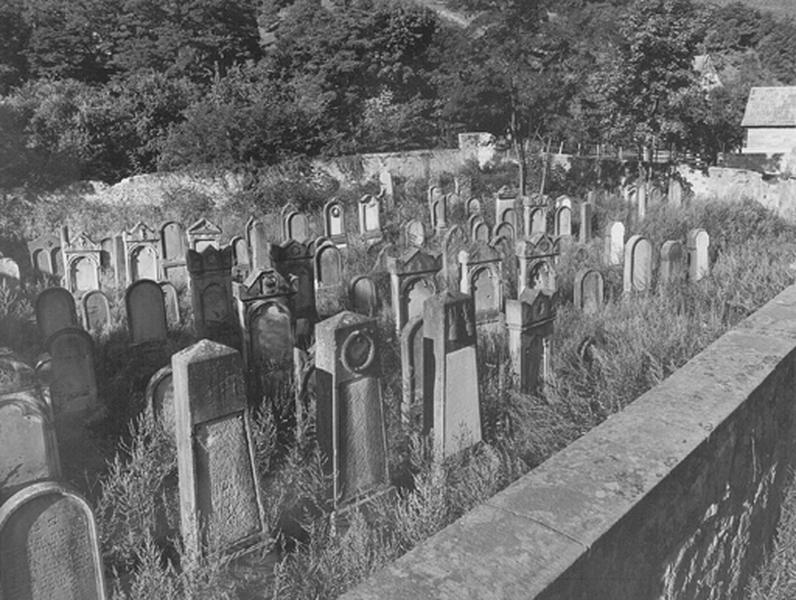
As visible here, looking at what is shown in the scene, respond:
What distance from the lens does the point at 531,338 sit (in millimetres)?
6539

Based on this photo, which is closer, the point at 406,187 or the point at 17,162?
the point at 17,162

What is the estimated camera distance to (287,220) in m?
15.6

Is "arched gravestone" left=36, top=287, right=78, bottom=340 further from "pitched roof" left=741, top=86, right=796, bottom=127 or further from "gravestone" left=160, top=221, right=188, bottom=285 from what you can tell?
"pitched roof" left=741, top=86, right=796, bottom=127

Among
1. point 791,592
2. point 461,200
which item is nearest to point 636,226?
point 461,200

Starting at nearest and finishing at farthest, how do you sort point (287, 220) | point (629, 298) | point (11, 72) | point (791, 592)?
point (791, 592), point (629, 298), point (287, 220), point (11, 72)

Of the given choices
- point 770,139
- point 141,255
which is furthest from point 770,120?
point 141,255

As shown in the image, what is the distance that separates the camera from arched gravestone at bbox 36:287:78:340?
8.52 m

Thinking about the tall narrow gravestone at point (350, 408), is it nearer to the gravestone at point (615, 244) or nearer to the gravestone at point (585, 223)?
the gravestone at point (615, 244)

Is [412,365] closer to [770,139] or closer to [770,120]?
[770,120]

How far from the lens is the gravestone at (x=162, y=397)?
5.67 meters

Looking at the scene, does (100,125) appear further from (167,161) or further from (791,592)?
(791,592)

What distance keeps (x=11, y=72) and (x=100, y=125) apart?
5815 mm

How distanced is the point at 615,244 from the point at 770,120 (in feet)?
95.8

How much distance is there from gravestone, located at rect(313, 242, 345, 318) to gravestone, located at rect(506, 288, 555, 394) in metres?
4.90
